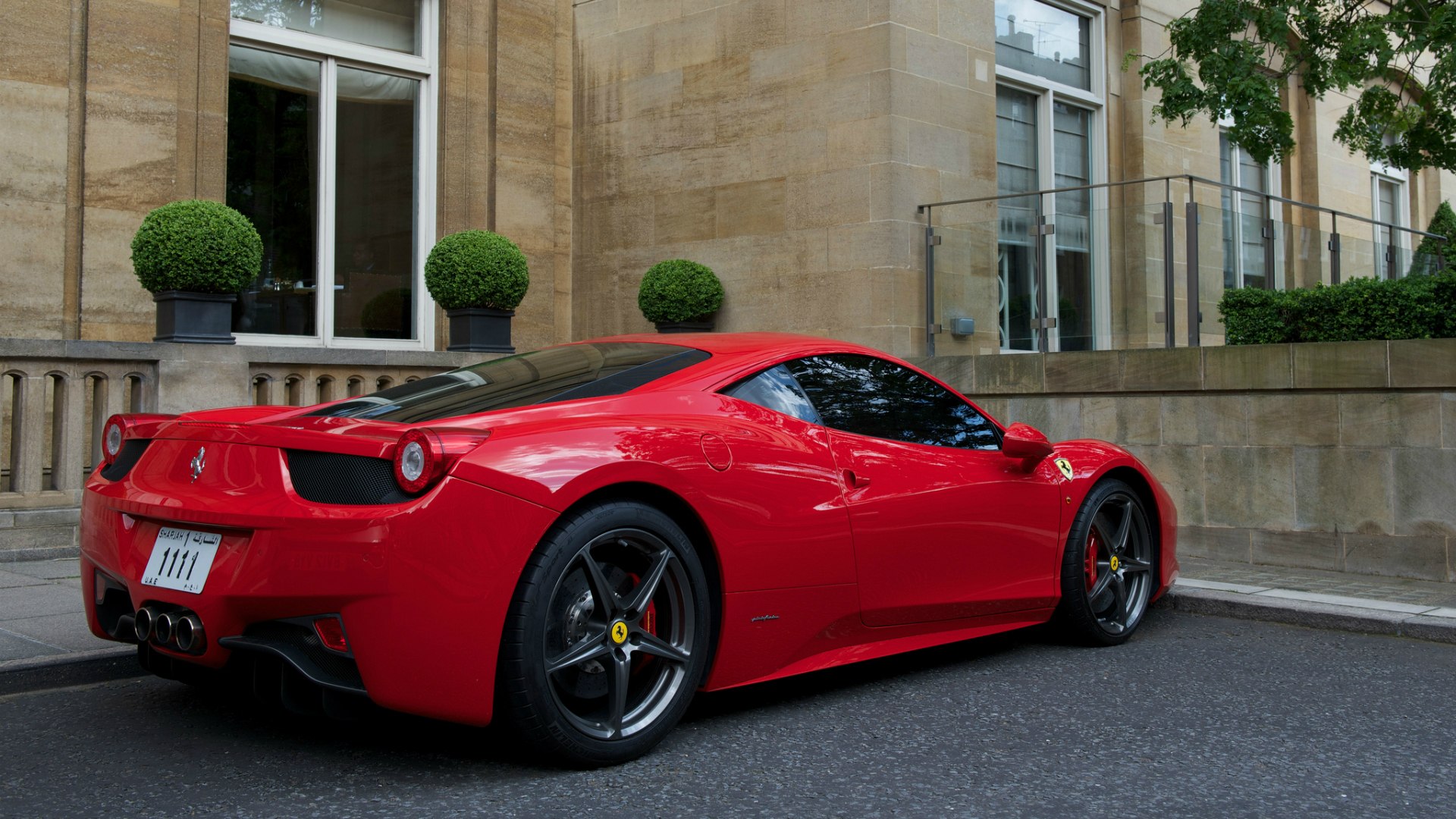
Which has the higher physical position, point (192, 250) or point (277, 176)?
point (277, 176)

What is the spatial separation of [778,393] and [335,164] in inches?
321

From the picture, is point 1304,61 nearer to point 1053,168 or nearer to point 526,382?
point 1053,168

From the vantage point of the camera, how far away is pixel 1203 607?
6836 mm

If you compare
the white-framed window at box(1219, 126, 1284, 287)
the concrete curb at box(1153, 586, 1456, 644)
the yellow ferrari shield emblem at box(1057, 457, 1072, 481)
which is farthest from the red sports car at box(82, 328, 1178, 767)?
the white-framed window at box(1219, 126, 1284, 287)

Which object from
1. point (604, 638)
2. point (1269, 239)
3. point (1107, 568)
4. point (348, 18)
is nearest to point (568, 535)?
point (604, 638)

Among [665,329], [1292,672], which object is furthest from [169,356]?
[1292,672]

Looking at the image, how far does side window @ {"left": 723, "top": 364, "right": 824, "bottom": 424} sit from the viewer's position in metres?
4.50

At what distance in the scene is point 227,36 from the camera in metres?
10.6

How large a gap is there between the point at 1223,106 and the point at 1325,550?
4.07 meters

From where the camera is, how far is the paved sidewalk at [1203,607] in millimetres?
4824

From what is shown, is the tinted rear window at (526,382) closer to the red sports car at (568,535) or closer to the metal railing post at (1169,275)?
the red sports car at (568,535)

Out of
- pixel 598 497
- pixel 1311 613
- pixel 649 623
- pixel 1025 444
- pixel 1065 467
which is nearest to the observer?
pixel 598 497

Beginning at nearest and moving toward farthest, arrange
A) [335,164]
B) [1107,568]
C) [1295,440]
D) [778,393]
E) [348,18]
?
1. [778,393]
2. [1107,568]
3. [1295,440]
4. [335,164]
5. [348,18]

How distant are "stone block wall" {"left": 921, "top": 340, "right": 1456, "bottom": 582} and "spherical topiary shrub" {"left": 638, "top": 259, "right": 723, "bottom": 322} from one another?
A: 12.1 feet
